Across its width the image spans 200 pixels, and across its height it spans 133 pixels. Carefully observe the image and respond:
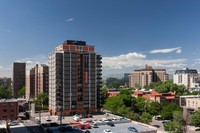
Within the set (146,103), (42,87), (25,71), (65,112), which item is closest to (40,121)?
(65,112)

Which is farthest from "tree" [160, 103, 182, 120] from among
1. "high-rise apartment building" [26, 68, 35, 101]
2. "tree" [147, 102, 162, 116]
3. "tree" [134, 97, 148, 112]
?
"high-rise apartment building" [26, 68, 35, 101]

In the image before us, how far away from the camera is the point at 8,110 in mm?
81125

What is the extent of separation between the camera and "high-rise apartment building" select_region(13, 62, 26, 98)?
569 ft

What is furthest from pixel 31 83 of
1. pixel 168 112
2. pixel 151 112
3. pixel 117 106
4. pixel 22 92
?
pixel 168 112

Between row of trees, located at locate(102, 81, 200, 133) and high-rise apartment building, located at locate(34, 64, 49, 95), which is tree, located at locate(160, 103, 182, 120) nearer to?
row of trees, located at locate(102, 81, 200, 133)

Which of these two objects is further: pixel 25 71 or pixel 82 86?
pixel 25 71

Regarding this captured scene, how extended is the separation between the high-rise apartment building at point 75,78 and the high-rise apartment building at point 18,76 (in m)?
82.9

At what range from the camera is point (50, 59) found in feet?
328

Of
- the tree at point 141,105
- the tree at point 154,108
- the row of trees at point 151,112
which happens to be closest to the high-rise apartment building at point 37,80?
the row of trees at point 151,112

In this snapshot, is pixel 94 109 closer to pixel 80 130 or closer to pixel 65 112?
pixel 65 112

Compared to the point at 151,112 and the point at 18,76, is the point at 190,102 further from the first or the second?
the point at 18,76

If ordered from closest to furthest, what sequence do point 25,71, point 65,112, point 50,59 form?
point 65,112, point 50,59, point 25,71

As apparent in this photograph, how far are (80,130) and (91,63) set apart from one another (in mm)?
37395

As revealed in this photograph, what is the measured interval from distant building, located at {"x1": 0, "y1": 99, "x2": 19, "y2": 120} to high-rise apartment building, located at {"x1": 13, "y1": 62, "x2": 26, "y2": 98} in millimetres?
95666
